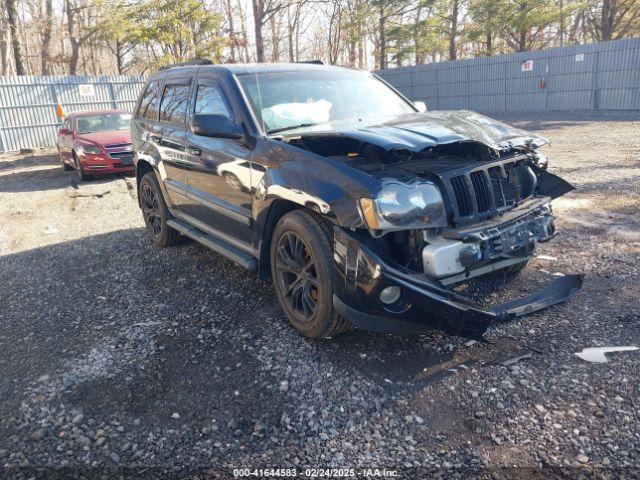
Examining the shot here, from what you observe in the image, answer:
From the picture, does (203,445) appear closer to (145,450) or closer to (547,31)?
(145,450)

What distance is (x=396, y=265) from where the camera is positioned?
3092 mm

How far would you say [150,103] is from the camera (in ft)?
19.7

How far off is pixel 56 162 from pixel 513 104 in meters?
17.8

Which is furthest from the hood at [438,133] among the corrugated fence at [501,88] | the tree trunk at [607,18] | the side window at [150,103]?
the tree trunk at [607,18]

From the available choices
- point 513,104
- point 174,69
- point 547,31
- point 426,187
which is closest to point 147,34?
point 513,104

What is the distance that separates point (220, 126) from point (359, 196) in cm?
150

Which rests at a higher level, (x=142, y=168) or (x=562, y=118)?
(x=142, y=168)

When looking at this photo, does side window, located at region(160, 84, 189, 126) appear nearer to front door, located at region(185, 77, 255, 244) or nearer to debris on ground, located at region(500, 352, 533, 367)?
front door, located at region(185, 77, 255, 244)

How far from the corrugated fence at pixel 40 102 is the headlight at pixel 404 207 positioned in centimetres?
2021

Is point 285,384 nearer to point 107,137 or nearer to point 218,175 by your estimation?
point 218,175

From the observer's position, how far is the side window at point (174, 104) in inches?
202

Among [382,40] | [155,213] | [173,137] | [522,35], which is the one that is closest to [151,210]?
[155,213]

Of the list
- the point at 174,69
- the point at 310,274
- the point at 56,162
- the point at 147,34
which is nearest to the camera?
the point at 310,274

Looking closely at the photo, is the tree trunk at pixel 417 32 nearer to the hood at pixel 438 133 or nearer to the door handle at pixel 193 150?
the door handle at pixel 193 150
